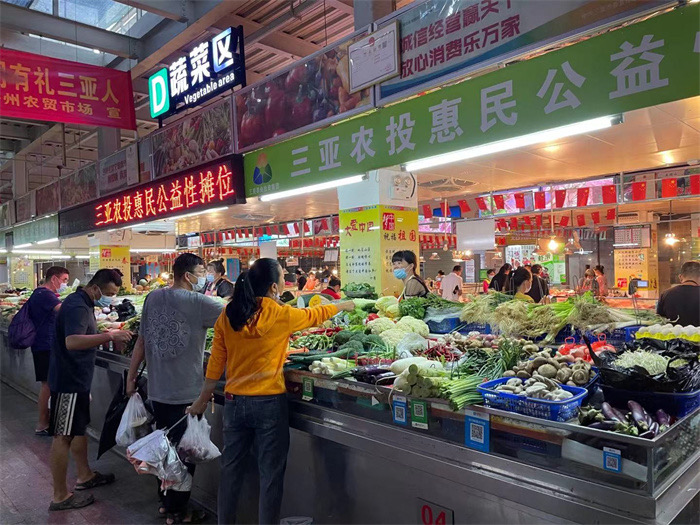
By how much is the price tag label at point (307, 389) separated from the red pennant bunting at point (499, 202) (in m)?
7.15

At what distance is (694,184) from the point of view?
7.80 metres

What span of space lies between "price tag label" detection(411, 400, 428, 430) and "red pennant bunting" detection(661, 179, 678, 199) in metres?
7.32

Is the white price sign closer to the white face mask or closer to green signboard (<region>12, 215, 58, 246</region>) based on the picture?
the white face mask

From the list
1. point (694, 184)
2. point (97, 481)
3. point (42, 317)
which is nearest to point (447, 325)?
point (97, 481)

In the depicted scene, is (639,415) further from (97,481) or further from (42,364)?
(42,364)

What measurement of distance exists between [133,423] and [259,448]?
1.37 m

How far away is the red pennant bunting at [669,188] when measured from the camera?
7945mm

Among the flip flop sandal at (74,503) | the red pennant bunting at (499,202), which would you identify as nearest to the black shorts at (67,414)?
the flip flop sandal at (74,503)

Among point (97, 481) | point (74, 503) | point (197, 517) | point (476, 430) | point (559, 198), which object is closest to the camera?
point (476, 430)

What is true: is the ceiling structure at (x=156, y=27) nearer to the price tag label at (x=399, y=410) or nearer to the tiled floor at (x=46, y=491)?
the tiled floor at (x=46, y=491)

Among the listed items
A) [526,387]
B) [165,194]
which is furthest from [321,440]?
[165,194]

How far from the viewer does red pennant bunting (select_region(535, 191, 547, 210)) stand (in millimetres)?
8781

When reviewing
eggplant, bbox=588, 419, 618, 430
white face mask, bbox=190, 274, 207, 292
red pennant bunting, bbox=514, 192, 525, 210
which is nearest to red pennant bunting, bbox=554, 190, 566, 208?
red pennant bunting, bbox=514, 192, 525, 210

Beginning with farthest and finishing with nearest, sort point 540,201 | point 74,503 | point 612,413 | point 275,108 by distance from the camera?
1. point 540,201
2. point 275,108
3. point 74,503
4. point 612,413
